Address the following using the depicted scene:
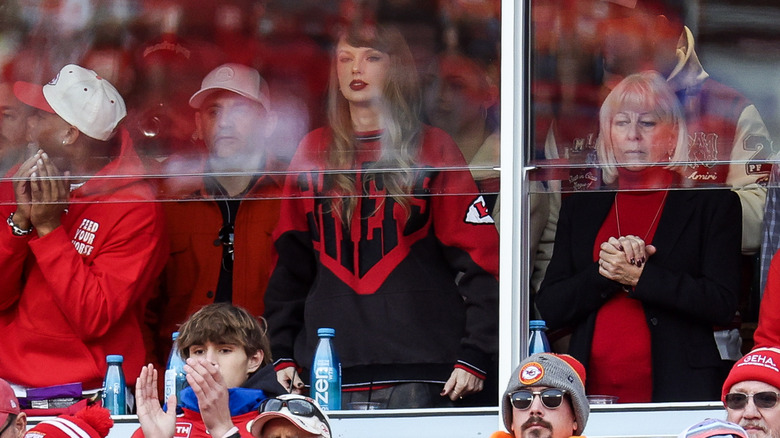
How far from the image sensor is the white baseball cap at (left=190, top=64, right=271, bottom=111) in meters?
6.11

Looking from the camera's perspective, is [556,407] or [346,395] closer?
[556,407]

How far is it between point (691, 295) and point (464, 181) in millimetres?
867

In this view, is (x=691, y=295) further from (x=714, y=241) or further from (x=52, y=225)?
(x=52, y=225)

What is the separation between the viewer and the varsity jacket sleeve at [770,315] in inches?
224

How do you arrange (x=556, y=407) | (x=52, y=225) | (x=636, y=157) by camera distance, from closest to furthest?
(x=556, y=407), (x=636, y=157), (x=52, y=225)

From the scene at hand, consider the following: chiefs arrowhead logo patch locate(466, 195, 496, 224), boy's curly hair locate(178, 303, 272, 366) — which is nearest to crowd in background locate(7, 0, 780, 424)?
chiefs arrowhead logo patch locate(466, 195, 496, 224)

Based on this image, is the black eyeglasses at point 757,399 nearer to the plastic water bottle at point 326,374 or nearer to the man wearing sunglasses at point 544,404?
the man wearing sunglasses at point 544,404

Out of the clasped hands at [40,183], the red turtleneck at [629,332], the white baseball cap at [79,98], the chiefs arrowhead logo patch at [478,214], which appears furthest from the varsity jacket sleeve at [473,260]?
the clasped hands at [40,183]

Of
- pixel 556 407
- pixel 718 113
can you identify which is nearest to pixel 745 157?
pixel 718 113

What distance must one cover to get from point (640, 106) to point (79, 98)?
77.7 inches

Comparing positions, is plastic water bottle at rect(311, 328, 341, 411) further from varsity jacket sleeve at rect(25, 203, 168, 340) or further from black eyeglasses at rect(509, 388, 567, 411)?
black eyeglasses at rect(509, 388, 567, 411)

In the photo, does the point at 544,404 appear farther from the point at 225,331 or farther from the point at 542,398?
the point at 225,331

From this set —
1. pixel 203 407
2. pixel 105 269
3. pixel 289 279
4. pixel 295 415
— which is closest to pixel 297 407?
pixel 295 415

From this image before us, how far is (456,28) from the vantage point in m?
5.94
